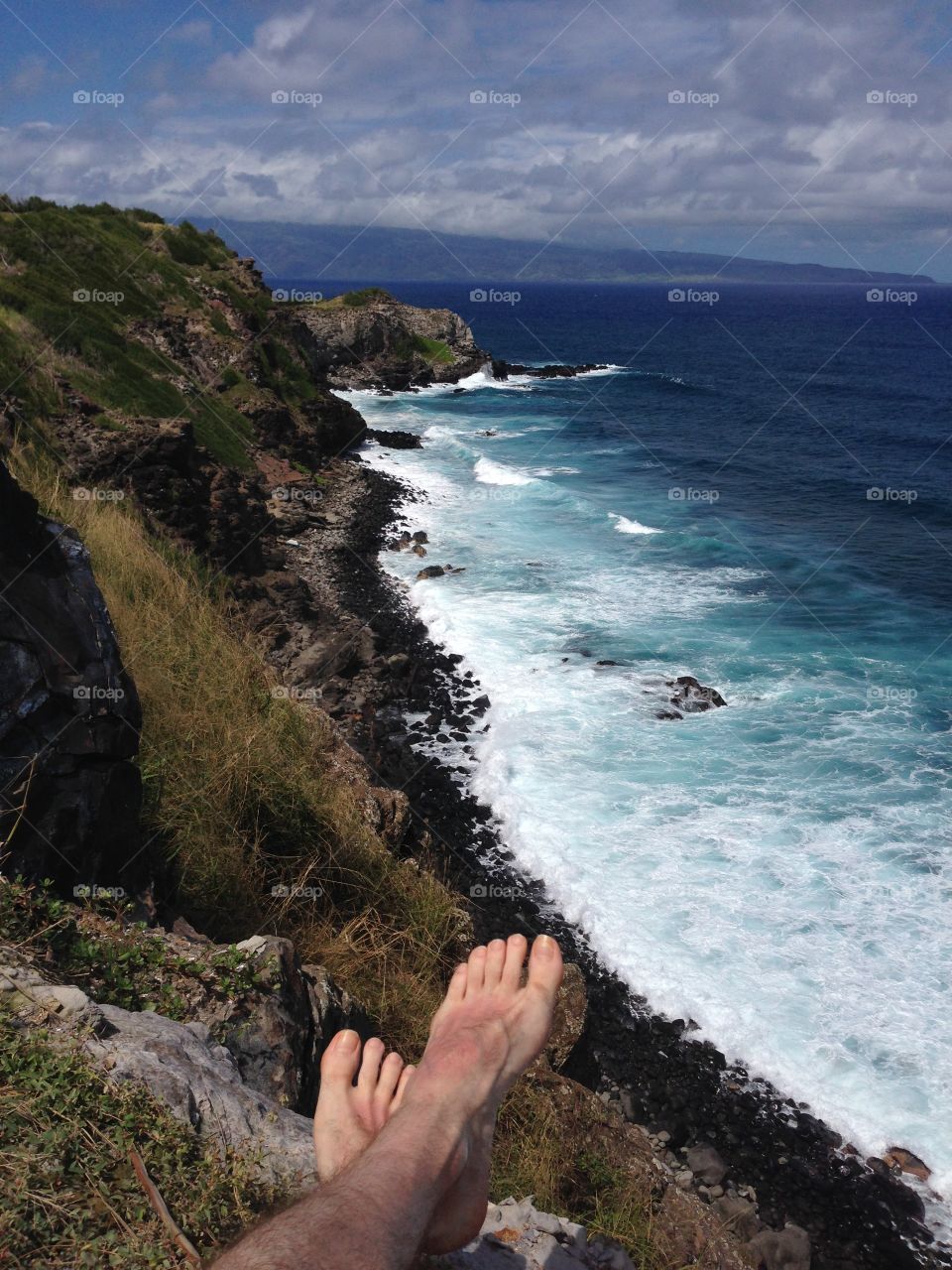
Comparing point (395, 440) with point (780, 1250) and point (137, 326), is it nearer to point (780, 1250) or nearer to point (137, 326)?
point (137, 326)

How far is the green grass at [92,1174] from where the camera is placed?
251cm

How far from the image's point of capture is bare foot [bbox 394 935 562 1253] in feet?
9.87

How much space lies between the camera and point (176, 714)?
7195 mm

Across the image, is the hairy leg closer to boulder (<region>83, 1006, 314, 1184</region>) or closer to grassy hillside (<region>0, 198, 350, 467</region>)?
boulder (<region>83, 1006, 314, 1184</region>)

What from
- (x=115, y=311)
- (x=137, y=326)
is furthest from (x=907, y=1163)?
(x=137, y=326)

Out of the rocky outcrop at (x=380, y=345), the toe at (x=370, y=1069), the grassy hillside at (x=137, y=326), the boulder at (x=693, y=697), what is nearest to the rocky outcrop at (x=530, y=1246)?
the toe at (x=370, y=1069)

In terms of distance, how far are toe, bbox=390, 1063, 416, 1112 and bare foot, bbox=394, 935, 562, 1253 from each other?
14 mm

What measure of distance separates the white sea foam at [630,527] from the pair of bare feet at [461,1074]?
28.2 m

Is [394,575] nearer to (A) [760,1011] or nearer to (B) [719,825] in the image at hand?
(B) [719,825]

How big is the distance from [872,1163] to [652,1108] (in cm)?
248

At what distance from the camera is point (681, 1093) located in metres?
10.1

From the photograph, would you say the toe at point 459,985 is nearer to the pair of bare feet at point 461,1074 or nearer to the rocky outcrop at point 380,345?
the pair of bare feet at point 461,1074


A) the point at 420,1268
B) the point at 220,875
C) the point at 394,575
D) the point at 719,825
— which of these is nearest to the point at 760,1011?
the point at 719,825

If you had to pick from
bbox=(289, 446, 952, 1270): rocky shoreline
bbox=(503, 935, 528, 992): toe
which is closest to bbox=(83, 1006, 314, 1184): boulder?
bbox=(503, 935, 528, 992): toe
